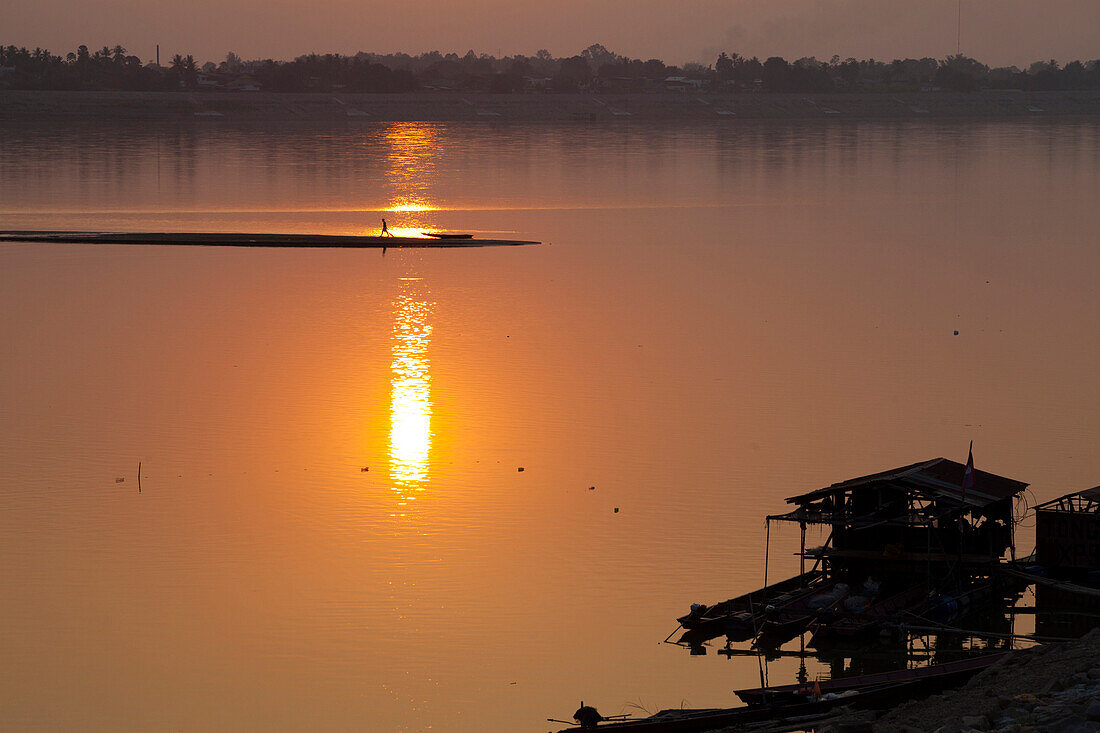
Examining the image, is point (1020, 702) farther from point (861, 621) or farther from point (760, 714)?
point (861, 621)

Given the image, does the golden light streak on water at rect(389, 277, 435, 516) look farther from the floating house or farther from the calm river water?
the floating house

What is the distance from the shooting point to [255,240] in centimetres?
7306

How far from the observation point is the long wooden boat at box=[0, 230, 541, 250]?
72.6 metres

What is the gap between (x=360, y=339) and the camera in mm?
47156

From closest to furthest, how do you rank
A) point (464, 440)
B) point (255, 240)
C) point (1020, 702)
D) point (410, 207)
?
point (1020, 702), point (464, 440), point (255, 240), point (410, 207)

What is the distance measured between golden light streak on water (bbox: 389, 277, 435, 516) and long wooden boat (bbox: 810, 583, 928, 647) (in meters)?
8.60

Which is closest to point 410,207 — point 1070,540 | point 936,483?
point 936,483

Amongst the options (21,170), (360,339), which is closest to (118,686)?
(360,339)

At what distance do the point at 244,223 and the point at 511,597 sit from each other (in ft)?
204

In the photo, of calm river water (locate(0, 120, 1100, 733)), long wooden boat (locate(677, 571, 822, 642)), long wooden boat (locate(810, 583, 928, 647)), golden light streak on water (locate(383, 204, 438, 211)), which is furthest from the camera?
golden light streak on water (locate(383, 204, 438, 211))

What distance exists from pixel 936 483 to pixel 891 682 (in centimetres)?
544

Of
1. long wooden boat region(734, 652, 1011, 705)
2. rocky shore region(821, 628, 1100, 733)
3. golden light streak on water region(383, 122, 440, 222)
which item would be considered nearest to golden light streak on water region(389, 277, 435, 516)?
long wooden boat region(734, 652, 1011, 705)

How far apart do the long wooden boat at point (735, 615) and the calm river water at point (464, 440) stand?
566 mm

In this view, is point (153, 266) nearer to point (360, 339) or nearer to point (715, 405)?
point (360, 339)
